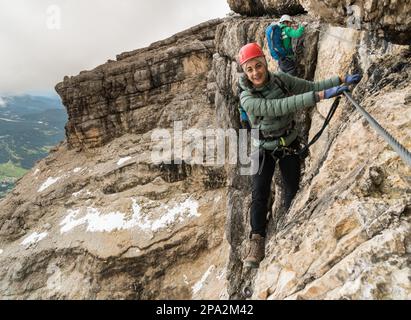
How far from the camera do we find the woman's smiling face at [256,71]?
7387 millimetres

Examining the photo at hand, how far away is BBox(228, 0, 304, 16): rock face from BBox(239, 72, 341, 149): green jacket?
8.77 meters

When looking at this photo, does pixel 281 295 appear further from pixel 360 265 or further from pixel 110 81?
pixel 110 81

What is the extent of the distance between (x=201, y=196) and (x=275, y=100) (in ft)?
109

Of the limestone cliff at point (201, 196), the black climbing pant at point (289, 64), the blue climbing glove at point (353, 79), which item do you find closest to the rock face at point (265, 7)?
the limestone cliff at point (201, 196)

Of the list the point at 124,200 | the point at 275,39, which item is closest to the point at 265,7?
the point at 275,39

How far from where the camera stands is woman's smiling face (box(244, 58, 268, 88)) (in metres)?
7.39

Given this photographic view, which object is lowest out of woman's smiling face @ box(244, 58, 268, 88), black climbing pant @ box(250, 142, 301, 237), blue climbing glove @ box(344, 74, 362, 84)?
black climbing pant @ box(250, 142, 301, 237)

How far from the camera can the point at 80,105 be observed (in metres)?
58.3

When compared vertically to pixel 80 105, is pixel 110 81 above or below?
above

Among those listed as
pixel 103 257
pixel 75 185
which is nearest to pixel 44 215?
pixel 75 185

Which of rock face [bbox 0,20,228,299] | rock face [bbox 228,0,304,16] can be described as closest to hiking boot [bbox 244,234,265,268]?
rock face [bbox 228,0,304,16]

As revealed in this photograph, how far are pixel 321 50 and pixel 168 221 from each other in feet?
97.2

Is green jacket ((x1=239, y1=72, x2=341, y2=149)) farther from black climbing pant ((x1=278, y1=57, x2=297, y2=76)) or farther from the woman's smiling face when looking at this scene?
black climbing pant ((x1=278, y1=57, x2=297, y2=76))
